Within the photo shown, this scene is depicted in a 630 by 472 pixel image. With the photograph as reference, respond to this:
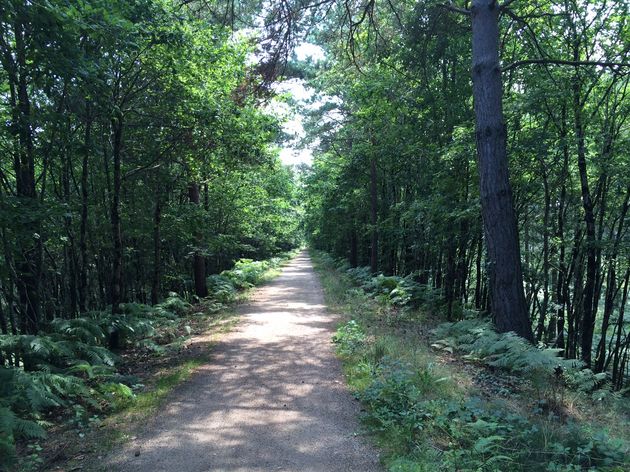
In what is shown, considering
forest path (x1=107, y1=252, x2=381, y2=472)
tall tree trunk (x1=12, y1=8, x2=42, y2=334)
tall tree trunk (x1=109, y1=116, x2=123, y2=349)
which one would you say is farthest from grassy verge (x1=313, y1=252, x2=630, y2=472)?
tall tree trunk (x1=12, y1=8, x2=42, y2=334)

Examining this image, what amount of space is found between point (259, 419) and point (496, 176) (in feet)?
15.9

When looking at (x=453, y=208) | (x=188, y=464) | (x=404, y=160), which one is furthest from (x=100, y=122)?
(x=404, y=160)

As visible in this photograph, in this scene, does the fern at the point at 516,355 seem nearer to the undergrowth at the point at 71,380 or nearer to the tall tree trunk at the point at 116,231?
the undergrowth at the point at 71,380

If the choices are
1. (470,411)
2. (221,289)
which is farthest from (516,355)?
(221,289)

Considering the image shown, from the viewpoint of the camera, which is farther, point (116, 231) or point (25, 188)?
point (116, 231)

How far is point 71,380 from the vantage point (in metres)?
5.50

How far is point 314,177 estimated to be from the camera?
25.5m

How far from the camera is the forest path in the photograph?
4.23m

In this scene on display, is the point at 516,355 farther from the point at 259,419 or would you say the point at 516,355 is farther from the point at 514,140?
Answer: the point at 514,140

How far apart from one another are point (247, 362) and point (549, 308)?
8.66 metres

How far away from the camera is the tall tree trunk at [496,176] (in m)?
6.58

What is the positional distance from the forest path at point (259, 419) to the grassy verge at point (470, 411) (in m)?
0.34

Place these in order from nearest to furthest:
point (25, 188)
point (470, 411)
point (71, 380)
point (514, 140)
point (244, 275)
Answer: point (470, 411)
point (71, 380)
point (25, 188)
point (514, 140)
point (244, 275)

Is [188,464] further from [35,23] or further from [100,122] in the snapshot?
[100,122]
